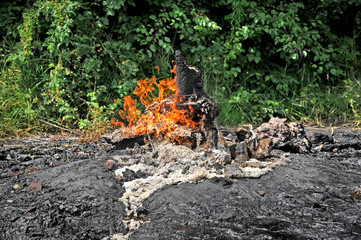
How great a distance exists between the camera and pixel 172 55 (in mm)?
6758

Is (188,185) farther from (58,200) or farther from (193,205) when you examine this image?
(58,200)

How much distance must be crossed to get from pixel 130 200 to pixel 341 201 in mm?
1632

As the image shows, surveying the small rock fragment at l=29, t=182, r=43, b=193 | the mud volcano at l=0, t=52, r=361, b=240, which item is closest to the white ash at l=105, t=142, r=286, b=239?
the mud volcano at l=0, t=52, r=361, b=240

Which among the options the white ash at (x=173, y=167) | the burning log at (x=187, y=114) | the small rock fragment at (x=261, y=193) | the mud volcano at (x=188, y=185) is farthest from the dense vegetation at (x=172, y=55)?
the small rock fragment at (x=261, y=193)

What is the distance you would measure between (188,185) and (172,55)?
14.2 feet

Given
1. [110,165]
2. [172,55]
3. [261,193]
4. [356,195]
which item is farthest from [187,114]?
[172,55]

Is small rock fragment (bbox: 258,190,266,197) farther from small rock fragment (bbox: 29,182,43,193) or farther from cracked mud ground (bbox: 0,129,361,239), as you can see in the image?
small rock fragment (bbox: 29,182,43,193)

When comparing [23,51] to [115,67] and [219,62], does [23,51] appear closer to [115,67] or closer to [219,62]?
[115,67]

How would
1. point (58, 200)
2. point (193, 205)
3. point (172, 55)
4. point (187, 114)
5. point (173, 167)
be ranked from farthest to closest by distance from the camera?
point (172, 55), point (187, 114), point (173, 167), point (58, 200), point (193, 205)

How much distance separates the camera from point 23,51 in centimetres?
560

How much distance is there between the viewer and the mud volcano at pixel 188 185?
229 cm

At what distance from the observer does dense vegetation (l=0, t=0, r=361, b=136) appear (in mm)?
5547

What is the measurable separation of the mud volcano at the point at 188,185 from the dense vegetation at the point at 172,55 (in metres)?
1.52

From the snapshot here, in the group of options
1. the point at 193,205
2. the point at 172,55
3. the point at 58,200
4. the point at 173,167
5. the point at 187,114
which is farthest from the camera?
the point at 172,55
